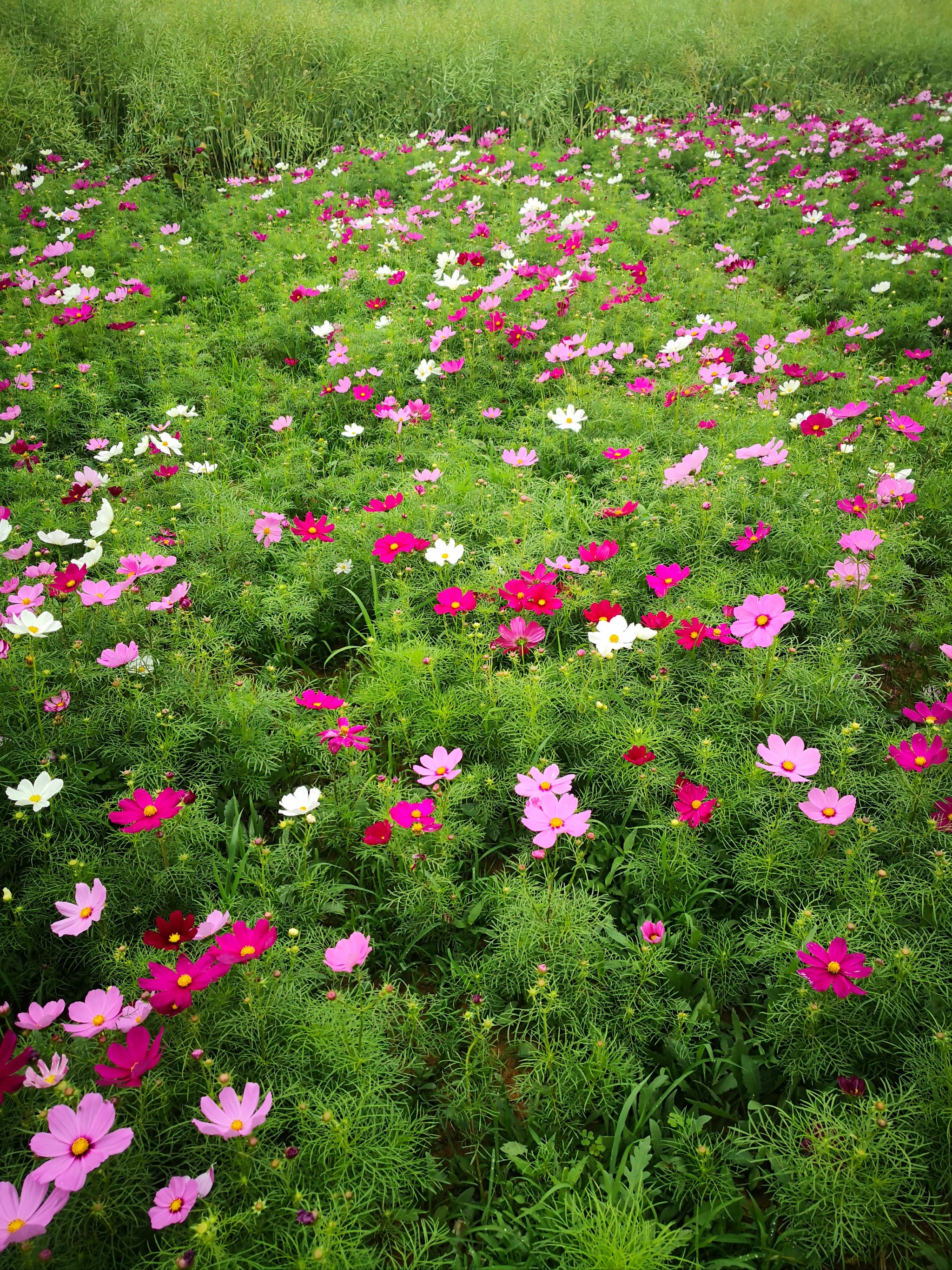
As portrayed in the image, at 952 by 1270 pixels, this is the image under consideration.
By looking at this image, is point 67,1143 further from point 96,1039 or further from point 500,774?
point 500,774

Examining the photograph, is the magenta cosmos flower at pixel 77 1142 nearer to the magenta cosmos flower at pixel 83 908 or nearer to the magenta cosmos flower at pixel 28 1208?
the magenta cosmos flower at pixel 28 1208

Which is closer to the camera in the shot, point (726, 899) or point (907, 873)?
point (907, 873)

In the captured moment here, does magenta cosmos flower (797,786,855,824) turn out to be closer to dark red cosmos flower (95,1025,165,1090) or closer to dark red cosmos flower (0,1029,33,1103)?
dark red cosmos flower (95,1025,165,1090)

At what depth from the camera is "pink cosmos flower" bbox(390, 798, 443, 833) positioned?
1.54 metres

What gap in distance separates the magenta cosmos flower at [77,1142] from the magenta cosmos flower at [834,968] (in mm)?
1105

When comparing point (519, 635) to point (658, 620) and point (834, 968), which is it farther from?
point (834, 968)

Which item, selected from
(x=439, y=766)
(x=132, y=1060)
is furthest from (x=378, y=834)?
(x=132, y=1060)

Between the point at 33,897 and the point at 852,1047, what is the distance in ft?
5.44

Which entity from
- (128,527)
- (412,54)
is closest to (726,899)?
(128,527)

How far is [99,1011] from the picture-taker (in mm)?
1238

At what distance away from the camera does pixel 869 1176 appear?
1116 millimetres

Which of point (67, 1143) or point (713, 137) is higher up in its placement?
point (713, 137)

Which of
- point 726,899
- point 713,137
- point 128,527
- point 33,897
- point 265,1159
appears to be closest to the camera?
point 265,1159

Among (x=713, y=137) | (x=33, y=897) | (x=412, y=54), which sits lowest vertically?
(x=33, y=897)
